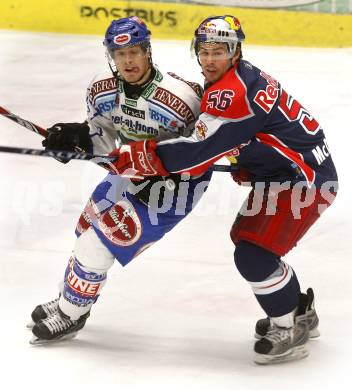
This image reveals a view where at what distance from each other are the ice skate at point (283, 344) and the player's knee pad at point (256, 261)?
25cm

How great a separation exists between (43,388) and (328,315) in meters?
1.25

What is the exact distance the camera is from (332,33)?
25.8 feet

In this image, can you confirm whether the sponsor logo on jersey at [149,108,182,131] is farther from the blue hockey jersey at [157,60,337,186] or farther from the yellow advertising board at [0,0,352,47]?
the yellow advertising board at [0,0,352,47]

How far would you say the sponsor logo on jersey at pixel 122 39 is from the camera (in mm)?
3641

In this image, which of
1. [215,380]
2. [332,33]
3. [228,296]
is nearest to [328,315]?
[228,296]

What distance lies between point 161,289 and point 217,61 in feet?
3.86

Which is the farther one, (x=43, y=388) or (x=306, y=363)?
(x=306, y=363)

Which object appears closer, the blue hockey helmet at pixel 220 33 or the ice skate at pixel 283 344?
the blue hockey helmet at pixel 220 33

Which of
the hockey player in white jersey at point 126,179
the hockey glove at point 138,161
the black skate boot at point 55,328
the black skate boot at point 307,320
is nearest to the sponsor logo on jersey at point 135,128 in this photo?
the hockey player in white jersey at point 126,179

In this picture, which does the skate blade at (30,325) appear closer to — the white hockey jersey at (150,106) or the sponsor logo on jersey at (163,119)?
the white hockey jersey at (150,106)

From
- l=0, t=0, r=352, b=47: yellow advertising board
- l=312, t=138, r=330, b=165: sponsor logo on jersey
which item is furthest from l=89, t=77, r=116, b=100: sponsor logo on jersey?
l=0, t=0, r=352, b=47: yellow advertising board

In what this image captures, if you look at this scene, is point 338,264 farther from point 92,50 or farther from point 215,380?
point 92,50

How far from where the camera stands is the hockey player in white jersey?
3.72 metres

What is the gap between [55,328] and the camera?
387 cm
